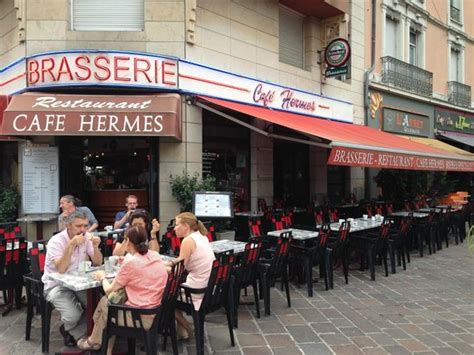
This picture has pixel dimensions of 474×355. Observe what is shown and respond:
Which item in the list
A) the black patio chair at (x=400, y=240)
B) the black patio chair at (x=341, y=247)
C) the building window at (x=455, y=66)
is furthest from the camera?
the building window at (x=455, y=66)

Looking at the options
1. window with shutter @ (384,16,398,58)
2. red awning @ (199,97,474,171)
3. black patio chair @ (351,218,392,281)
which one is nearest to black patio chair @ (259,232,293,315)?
red awning @ (199,97,474,171)

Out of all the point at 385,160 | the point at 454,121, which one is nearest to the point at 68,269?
the point at 385,160

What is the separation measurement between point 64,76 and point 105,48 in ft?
2.98

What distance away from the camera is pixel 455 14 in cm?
1903

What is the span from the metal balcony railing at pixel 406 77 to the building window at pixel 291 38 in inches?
170

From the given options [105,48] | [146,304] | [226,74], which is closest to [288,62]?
[226,74]

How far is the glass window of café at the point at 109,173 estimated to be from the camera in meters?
8.92

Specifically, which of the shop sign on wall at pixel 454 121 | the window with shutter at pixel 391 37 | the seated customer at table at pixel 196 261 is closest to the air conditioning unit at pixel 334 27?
the window with shutter at pixel 391 37

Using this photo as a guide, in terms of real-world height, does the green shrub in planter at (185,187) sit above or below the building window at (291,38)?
below

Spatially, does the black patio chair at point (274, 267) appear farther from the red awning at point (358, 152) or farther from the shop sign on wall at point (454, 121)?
the shop sign on wall at point (454, 121)

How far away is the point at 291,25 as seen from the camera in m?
11.8

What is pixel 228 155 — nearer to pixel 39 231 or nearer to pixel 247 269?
pixel 39 231

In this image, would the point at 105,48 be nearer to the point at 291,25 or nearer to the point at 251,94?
the point at 251,94

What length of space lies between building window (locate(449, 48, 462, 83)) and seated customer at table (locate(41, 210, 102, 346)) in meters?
18.9
